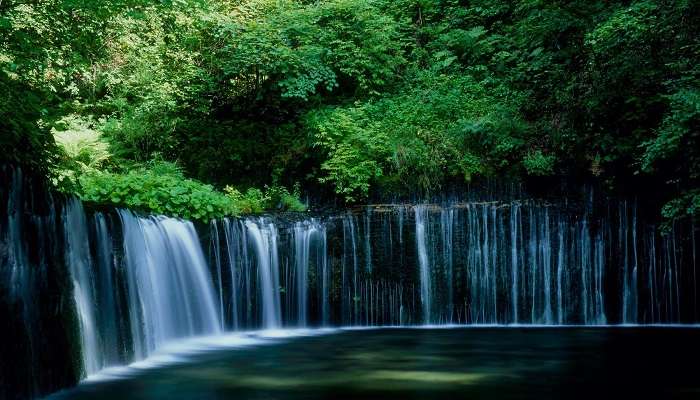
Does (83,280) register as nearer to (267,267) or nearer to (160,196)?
(160,196)

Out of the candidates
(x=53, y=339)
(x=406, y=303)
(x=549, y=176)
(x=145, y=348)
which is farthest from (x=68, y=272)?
(x=549, y=176)

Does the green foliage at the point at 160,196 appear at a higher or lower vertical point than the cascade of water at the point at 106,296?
higher

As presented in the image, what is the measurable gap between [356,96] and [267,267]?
18.2ft

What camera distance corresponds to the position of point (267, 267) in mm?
12891

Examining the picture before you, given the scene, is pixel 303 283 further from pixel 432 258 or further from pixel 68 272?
pixel 68 272

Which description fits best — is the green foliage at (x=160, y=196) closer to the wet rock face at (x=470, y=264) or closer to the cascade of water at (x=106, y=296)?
the wet rock face at (x=470, y=264)

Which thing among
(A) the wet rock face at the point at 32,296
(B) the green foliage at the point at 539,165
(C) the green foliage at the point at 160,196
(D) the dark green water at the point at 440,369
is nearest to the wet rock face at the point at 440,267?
(C) the green foliage at the point at 160,196

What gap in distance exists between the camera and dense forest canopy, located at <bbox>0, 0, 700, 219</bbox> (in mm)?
11898

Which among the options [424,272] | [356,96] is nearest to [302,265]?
[424,272]

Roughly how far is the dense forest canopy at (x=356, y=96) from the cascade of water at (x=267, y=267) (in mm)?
668

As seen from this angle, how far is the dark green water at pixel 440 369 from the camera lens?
7.61 metres

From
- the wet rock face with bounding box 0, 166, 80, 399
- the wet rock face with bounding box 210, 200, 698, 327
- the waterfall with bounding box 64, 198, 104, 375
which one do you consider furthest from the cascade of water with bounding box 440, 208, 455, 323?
the wet rock face with bounding box 0, 166, 80, 399

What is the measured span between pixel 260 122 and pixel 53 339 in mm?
10086

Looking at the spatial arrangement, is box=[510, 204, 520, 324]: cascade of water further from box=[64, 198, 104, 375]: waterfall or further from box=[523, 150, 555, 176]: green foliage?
box=[64, 198, 104, 375]: waterfall
